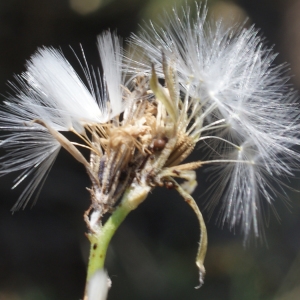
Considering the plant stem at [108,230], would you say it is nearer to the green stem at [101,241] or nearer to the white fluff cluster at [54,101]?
the green stem at [101,241]

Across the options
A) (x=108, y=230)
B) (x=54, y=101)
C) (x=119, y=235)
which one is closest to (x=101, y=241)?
(x=108, y=230)

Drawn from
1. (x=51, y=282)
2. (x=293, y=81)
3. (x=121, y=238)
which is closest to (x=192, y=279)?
(x=121, y=238)

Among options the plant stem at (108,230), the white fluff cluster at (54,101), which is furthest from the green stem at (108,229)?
the white fluff cluster at (54,101)

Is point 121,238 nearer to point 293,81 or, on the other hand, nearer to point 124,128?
point 293,81

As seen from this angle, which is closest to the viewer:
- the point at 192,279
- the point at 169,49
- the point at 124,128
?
the point at 124,128

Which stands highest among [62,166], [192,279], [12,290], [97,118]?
[97,118]

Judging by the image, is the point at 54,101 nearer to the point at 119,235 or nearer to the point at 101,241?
the point at 101,241
